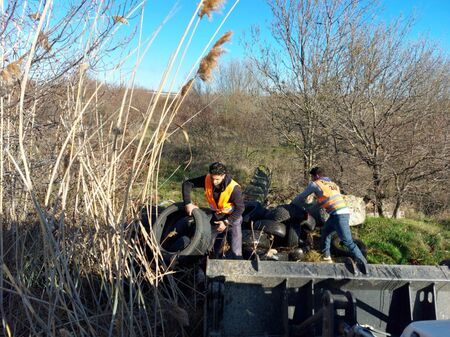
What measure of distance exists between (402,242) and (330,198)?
82.0 inches

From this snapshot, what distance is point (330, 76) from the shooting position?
1201cm

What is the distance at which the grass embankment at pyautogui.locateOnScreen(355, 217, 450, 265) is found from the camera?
6746 millimetres

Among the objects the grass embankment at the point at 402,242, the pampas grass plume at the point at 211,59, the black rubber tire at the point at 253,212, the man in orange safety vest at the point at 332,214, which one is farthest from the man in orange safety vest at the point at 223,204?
the grass embankment at the point at 402,242

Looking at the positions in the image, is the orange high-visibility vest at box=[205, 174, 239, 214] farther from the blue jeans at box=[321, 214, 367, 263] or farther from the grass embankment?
the grass embankment

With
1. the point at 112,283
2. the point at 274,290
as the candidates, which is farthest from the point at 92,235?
the point at 274,290

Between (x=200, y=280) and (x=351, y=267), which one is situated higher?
(x=351, y=267)

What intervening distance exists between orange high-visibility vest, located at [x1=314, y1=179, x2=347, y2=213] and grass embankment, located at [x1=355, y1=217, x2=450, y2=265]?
115 centimetres

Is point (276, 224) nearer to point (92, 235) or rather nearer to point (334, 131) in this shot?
point (92, 235)

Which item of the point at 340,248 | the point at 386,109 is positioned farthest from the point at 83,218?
the point at 386,109

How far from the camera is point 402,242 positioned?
732 centimetres

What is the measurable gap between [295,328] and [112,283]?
4.29ft

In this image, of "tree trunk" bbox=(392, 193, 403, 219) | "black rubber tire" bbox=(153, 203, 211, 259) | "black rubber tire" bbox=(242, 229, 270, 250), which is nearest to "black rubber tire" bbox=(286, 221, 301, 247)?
"black rubber tire" bbox=(242, 229, 270, 250)

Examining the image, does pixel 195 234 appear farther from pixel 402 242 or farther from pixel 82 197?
pixel 402 242

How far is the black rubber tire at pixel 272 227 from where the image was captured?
6.28 meters
